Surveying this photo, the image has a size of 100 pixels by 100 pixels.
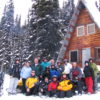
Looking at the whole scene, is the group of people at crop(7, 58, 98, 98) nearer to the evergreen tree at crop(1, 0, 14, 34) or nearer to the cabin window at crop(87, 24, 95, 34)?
the cabin window at crop(87, 24, 95, 34)

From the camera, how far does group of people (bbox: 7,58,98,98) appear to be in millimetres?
11547

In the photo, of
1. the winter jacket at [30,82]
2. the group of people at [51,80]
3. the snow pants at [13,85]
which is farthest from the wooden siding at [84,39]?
the snow pants at [13,85]

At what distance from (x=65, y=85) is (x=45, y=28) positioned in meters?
17.2

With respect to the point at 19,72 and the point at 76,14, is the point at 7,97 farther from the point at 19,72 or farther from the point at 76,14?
the point at 76,14

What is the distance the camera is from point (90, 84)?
39.0ft

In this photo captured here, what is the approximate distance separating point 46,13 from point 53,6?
1.92m

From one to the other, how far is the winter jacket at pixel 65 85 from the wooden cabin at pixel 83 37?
24.4 feet

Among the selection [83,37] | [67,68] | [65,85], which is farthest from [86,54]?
[65,85]

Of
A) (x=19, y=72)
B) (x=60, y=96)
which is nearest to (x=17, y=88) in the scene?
(x=19, y=72)

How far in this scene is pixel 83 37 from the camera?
20.0 metres

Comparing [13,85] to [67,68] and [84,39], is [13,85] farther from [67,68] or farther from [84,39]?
[84,39]

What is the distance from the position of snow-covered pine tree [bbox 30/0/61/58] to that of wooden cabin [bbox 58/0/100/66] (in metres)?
5.43

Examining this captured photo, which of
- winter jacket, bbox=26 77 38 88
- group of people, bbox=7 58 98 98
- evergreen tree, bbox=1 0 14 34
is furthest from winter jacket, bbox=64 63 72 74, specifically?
evergreen tree, bbox=1 0 14 34

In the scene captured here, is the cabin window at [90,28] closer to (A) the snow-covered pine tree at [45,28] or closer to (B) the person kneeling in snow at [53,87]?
(A) the snow-covered pine tree at [45,28]
